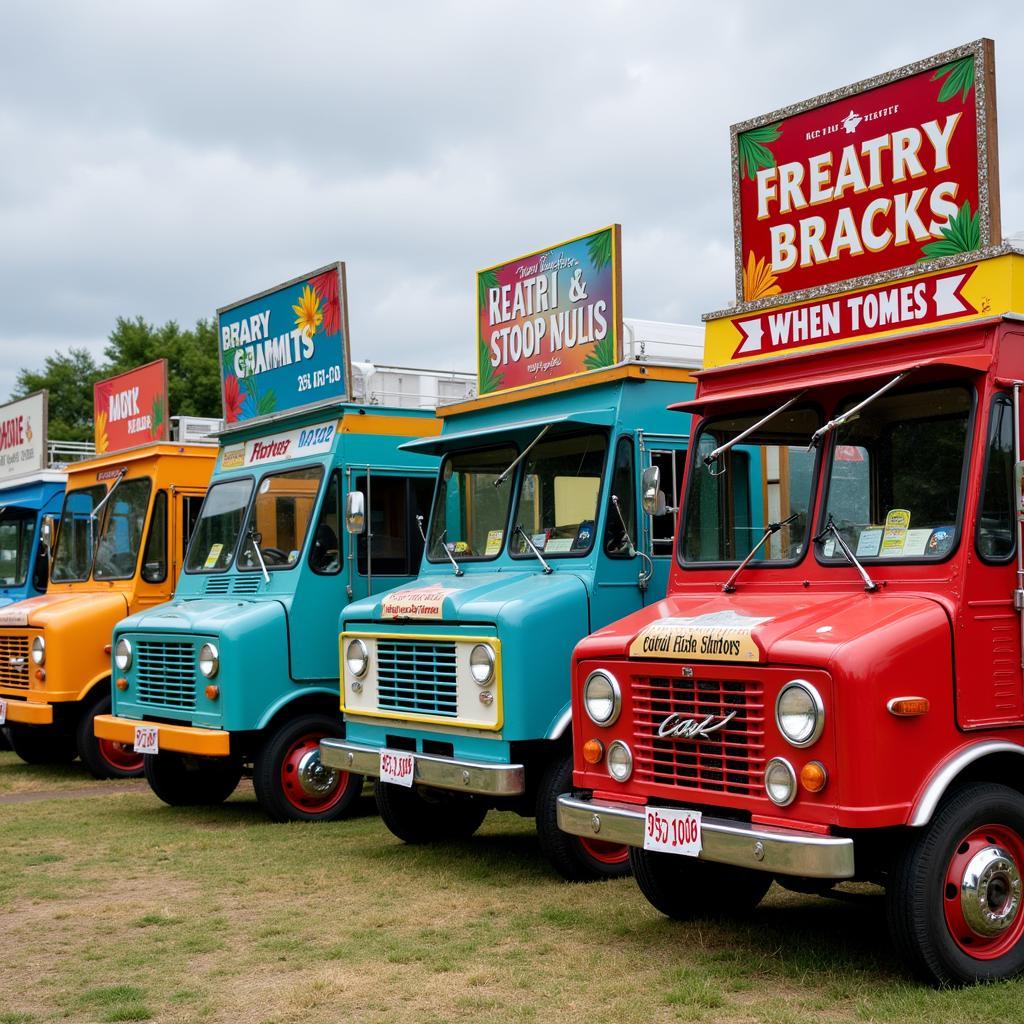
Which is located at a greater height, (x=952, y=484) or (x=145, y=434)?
(x=145, y=434)

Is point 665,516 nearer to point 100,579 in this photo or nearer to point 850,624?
point 850,624

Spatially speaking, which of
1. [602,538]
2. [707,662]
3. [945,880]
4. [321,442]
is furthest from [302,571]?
[945,880]

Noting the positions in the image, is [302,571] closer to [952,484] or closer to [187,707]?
[187,707]

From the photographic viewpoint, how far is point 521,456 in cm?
849

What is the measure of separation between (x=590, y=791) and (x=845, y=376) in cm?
220

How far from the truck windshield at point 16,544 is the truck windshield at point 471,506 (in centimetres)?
749

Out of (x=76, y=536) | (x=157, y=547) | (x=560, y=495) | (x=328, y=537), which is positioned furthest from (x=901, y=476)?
(x=76, y=536)

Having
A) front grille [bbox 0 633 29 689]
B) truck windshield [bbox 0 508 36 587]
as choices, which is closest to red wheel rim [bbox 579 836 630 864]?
front grille [bbox 0 633 29 689]

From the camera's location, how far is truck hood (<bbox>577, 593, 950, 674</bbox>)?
17.3 feet

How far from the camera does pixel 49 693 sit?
11938mm

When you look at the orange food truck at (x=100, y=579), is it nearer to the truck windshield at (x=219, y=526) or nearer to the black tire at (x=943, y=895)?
the truck windshield at (x=219, y=526)

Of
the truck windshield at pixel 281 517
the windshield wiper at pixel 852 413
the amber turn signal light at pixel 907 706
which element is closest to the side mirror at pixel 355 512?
the truck windshield at pixel 281 517

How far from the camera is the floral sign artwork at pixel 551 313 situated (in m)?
8.65

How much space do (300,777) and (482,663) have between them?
277 cm
